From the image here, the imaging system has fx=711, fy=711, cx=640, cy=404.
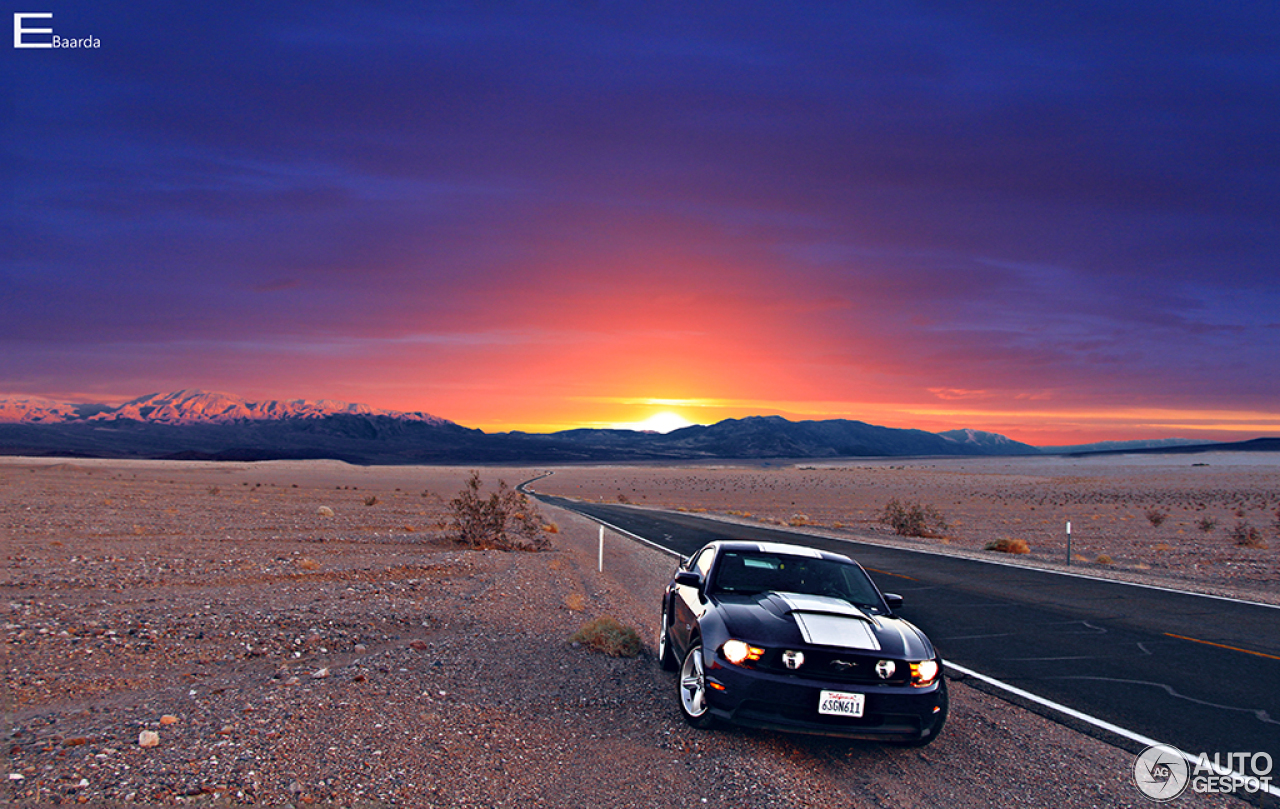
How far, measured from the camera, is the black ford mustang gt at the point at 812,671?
219 inches

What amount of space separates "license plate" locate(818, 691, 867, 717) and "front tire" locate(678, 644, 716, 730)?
3.15 feet

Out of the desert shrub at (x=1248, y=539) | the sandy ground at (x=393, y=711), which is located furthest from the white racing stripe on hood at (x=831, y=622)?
the desert shrub at (x=1248, y=539)

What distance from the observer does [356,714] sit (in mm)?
6508

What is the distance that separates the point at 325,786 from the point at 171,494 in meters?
40.9

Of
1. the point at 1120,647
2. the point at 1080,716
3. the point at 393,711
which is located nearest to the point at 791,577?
the point at 1080,716

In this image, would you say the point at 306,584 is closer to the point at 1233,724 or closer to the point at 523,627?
the point at 523,627

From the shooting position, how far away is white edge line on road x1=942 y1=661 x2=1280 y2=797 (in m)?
6.10

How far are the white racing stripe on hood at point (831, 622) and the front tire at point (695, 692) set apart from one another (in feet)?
3.02

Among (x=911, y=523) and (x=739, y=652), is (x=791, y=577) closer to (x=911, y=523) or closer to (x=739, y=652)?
(x=739, y=652)

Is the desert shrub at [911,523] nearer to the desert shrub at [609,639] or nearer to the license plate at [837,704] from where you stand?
the desert shrub at [609,639]

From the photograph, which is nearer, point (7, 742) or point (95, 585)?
point (7, 742)

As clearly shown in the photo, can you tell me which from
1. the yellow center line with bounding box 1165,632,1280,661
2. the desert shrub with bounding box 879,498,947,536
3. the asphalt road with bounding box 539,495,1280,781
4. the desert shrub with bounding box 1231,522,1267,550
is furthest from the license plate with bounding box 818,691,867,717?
the desert shrub with bounding box 1231,522,1267,550

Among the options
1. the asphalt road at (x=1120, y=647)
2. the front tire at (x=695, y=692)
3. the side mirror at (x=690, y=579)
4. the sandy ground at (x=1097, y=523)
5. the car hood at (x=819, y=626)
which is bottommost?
the sandy ground at (x=1097, y=523)

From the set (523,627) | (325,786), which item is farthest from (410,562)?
(325,786)
